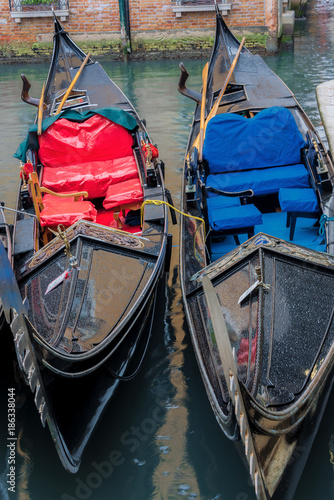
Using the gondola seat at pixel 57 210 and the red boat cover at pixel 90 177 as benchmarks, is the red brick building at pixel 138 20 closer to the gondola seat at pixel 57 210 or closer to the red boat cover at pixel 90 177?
the red boat cover at pixel 90 177

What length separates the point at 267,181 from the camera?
3.72 meters

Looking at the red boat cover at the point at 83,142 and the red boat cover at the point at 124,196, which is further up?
the red boat cover at the point at 83,142

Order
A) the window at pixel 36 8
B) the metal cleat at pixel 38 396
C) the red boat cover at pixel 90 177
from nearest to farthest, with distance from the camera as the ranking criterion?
the metal cleat at pixel 38 396, the red boat cover at pixel 90 177, the window at pixel 36 8

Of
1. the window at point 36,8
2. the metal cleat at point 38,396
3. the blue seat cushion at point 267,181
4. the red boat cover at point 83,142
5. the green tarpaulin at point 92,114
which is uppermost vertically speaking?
the window at point 36,8

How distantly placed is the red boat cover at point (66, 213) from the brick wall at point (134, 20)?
7192mm

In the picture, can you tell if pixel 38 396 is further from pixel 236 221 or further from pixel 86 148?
pixel 86 148

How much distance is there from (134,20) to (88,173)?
6.69 metres

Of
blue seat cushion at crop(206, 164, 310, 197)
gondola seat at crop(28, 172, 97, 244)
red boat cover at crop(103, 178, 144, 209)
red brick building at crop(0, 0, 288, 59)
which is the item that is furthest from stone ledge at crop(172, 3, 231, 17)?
gondola seat at crop(28, 172, 97, 244)

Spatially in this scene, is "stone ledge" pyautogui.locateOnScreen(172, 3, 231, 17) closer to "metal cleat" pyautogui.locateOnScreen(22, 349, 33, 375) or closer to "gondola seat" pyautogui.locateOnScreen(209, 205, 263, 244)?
"gondola seat" pyautogui.locateOnScreen(209, 205, 263, 244)

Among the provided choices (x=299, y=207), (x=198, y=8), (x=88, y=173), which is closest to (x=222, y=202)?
(x=299, y=207)

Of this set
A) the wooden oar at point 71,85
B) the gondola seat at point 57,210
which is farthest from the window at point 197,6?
the gondola seat at point 57,210

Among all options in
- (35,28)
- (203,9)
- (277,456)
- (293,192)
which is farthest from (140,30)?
(277,456)

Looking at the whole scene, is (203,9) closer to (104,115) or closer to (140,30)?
(140,30)

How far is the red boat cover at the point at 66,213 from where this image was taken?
11.1 feet
